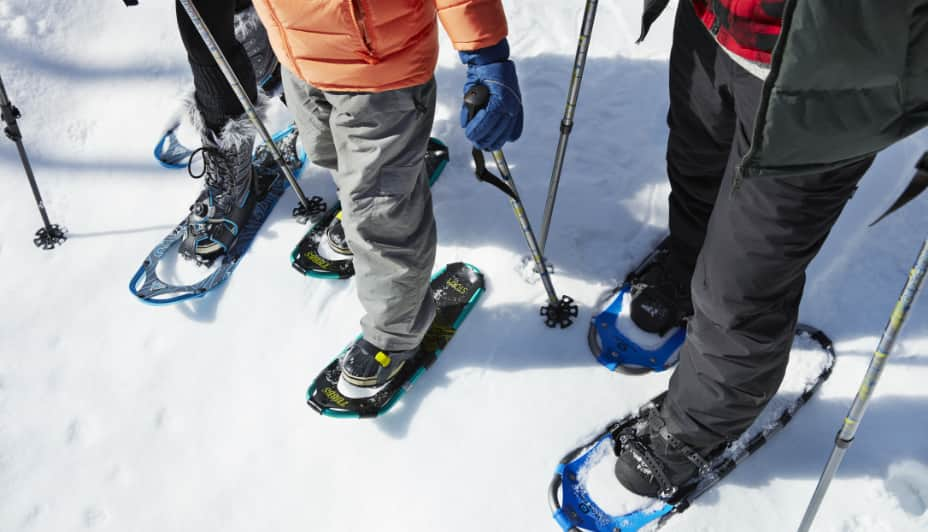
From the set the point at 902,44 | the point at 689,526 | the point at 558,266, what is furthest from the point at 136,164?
the point at 902,44

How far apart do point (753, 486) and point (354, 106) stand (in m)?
1.72

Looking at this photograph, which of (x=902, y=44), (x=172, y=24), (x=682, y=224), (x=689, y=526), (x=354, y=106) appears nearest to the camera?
Answer: (x=902, y=44)

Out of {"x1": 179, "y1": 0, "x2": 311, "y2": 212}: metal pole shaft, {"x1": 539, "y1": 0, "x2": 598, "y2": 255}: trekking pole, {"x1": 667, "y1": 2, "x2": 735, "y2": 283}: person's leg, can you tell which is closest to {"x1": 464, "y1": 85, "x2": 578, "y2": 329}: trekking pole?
{"x1": 539, "y1": 0, "x2": 598, "y2": 255}: trekking pole

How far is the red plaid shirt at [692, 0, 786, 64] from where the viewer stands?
126 cm

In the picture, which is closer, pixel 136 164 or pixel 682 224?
pixel 682 224

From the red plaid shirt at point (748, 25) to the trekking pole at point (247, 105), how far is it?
68.8 inches

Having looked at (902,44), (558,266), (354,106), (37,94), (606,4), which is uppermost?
(902,44)

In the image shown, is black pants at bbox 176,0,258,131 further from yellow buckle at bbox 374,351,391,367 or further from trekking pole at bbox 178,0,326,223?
yellow buckle at bbox 374,351,391,367

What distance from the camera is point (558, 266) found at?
2678 mm

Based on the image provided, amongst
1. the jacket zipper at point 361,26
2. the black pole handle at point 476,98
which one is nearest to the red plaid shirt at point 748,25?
the black pole handle at point 476,98

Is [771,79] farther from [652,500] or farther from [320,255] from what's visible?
[320,255]

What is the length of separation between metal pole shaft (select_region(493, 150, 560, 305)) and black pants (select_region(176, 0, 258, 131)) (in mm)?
1190

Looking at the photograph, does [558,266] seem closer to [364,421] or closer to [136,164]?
[364,421]

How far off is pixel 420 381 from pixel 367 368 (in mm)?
226
